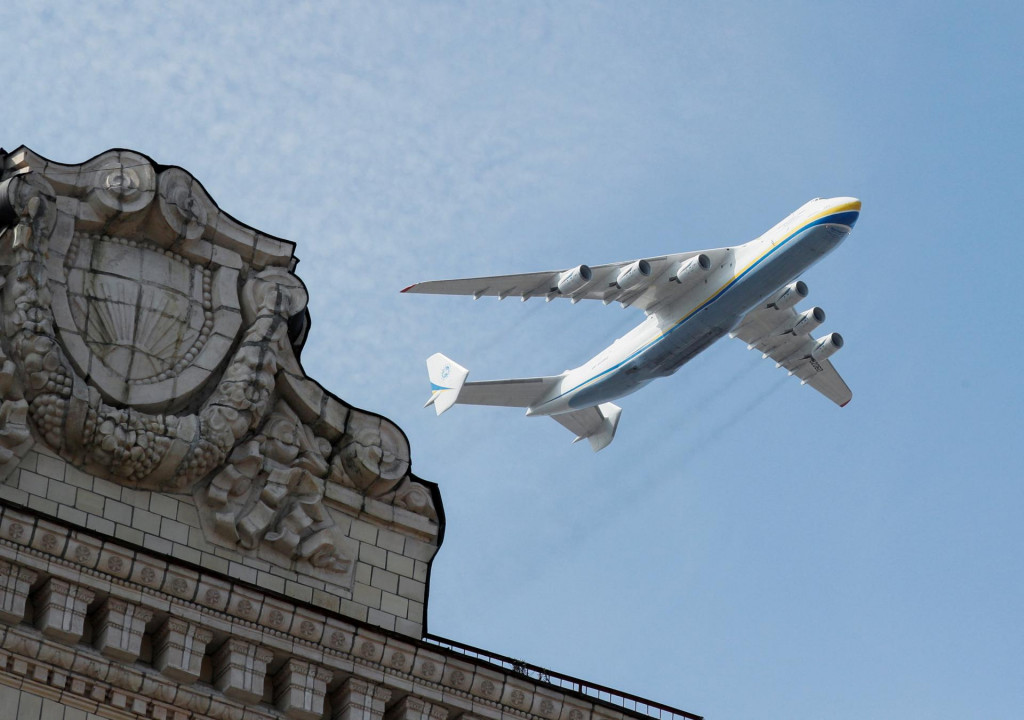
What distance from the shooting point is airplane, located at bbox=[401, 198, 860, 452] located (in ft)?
187

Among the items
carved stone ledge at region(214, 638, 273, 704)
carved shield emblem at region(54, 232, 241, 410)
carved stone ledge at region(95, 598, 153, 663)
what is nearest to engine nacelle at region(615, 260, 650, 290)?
carved shield emblem at region(54, 232, 241, 410)

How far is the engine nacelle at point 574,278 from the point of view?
2301 inches

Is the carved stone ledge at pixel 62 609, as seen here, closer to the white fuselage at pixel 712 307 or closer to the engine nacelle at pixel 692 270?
the white fuselage at pixel 712 307

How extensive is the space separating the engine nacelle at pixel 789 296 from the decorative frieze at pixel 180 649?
35.4 metres

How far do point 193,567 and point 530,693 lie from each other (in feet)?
23.7

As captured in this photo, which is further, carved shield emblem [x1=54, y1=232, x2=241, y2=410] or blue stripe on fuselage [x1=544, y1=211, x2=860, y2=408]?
blue stripe on fuselage [x1=544, y1=211, x2=860, y2=408]

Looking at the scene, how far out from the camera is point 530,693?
3375 cm

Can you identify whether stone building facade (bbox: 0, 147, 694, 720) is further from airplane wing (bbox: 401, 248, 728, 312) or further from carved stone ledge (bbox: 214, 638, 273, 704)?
airplane wing (bbox: 401, 248, 728, 312)

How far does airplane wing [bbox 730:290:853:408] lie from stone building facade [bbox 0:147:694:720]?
30187 mm

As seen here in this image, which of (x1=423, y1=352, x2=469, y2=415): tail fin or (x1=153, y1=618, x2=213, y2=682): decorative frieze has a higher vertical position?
(x1=423, y1=352, x2=469, y2=415): tail fin

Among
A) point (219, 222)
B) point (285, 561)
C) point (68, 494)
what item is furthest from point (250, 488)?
point (219, 222)

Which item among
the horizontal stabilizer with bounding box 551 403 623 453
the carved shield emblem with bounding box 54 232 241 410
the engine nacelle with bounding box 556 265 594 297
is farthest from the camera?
the horizontal stabilizer with bounding box 551 403 623 453

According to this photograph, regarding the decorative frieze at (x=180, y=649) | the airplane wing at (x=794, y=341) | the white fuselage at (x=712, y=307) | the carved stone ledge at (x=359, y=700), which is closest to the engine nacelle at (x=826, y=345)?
the airplane wing at (x=794, y=341)

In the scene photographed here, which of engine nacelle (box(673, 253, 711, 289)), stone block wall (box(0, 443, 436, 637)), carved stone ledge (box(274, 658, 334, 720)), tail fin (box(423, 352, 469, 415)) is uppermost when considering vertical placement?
engine nacelle (box(673, 253, 711, 289))
